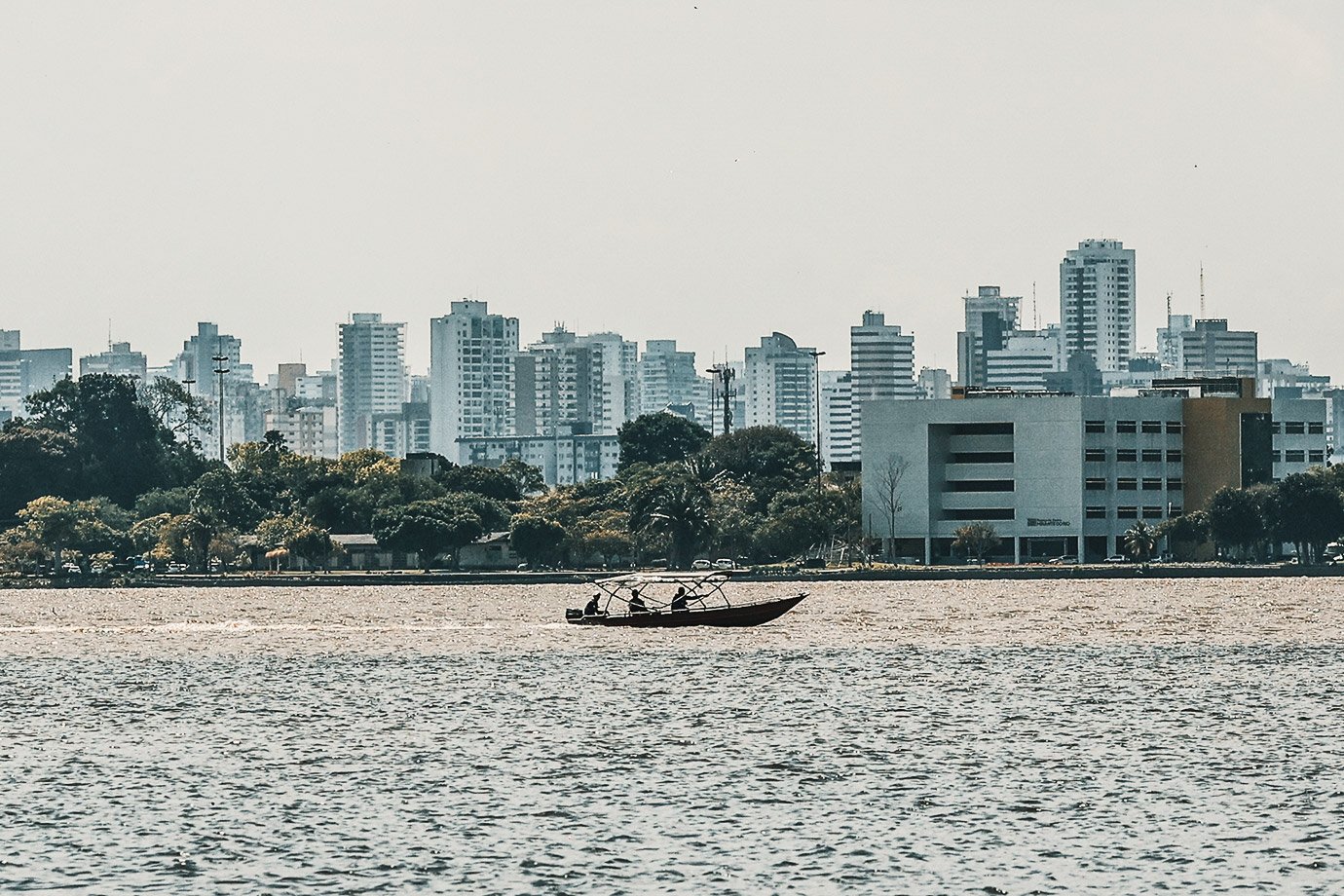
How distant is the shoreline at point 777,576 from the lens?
171000 millimetres

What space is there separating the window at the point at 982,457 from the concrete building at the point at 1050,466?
0.11 meters

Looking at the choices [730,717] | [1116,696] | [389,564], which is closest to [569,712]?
[730,717]

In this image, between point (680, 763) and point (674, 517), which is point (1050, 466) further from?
point (680, 763)

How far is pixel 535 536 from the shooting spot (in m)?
187

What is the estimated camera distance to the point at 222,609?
139 meters

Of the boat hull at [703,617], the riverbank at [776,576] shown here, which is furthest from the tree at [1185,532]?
the boat hull at [703,617]

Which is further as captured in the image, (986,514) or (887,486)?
(887,486)

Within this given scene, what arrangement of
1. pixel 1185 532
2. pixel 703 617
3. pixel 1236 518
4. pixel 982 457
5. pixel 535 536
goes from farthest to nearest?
pixel 982 457
pixel 535 536
pixel 1185 532
pixel 1236 518
pixel 703 617

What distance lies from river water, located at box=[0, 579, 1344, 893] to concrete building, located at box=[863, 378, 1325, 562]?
87.5 metres

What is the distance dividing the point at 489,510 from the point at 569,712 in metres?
127

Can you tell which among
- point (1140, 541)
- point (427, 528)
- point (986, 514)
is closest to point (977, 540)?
point (986, 514)

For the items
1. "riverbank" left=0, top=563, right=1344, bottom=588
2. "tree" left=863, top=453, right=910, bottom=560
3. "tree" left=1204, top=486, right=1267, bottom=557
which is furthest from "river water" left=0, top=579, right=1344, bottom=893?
"tree" left=863, top=453, right=910, bottom=560

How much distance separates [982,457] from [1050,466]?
19.8 ft

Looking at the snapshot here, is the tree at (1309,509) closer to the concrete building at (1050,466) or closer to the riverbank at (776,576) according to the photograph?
the riverbank at (776,576)
